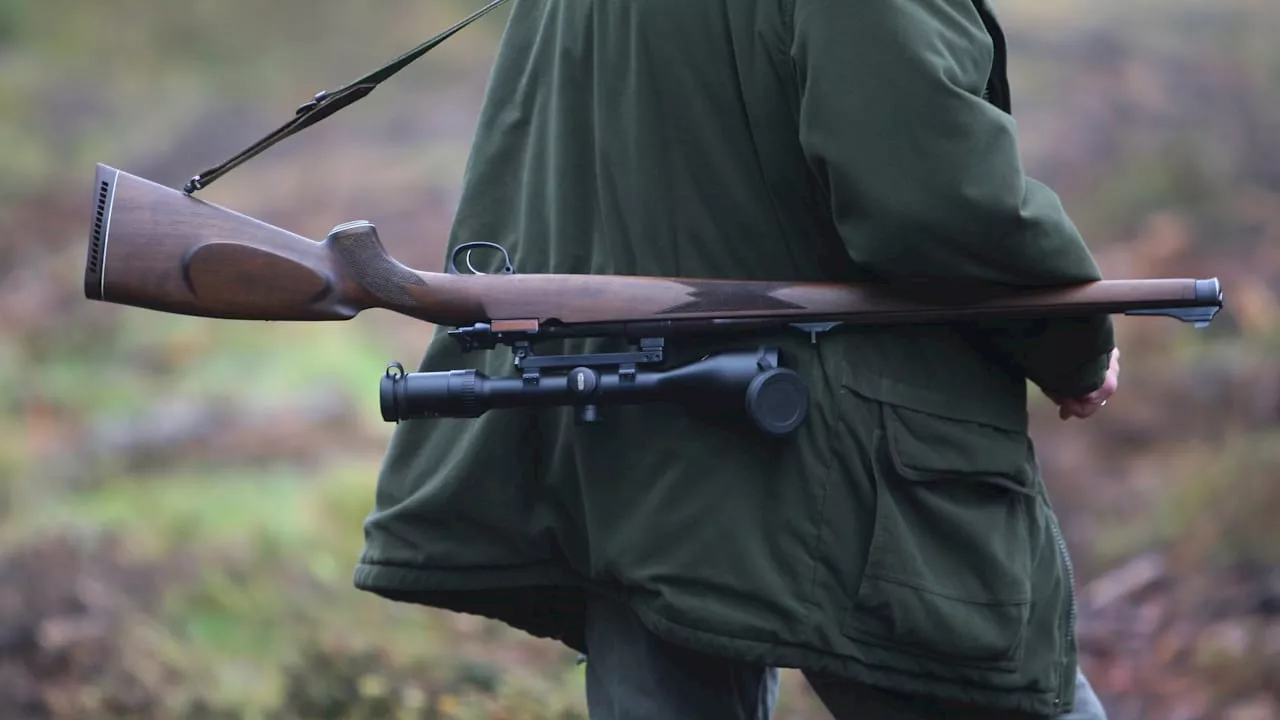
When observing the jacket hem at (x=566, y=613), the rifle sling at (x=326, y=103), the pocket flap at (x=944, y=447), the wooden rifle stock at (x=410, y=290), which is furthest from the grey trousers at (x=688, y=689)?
the rifle sling at (x=326, y=103)

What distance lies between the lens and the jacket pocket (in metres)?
2.12

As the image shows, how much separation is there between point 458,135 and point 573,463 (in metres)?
7.17

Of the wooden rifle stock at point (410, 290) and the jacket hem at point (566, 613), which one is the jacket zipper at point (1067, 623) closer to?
the jacket hem at point (566, 613)

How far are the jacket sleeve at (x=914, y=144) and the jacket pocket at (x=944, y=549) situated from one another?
0.26 meters

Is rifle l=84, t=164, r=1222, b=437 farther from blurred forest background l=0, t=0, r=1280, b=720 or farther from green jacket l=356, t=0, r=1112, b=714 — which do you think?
blurred forest background l=0, t=0, r=1280, b=720

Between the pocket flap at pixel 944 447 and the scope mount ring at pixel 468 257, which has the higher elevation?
the scope mount ring at pixel 468 257

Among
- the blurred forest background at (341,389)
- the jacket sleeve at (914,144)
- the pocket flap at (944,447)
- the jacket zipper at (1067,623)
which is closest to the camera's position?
the jacket sleeve at (914,144)

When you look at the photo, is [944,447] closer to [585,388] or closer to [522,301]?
[585,388]

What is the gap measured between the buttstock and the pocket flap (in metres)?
0.84

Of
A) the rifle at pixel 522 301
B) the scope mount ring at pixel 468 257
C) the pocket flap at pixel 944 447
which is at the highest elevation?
the scope mount ring at pixel 468 257

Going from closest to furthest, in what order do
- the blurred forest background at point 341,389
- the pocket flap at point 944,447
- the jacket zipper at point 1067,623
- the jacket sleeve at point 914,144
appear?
the jacket sleeve at point 914,144, the pocket flap at point 944,447, the jacket zipper at point 1067,623, the blurred forest background at point 341,389

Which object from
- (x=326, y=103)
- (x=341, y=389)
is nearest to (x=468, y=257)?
(x=326, y=103)

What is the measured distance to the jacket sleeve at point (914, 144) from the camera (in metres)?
2.03

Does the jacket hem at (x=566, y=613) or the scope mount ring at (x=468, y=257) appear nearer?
the jacket hem at (x=566, y=613)
